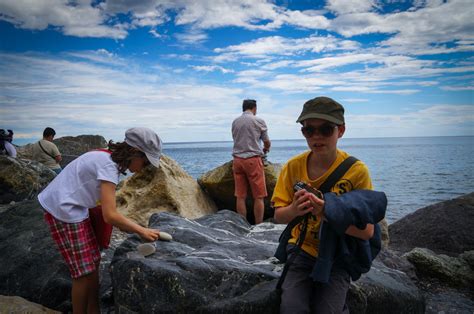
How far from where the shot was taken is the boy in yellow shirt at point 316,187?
3010 millimetres

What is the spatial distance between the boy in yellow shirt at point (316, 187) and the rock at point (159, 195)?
5.43 meters

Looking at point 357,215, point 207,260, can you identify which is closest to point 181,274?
point 207,260

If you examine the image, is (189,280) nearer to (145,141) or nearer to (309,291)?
(309,291)

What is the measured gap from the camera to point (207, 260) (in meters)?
3.75

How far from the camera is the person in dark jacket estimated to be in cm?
276

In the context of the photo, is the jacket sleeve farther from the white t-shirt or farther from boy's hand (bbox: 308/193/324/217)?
the white t-shirt

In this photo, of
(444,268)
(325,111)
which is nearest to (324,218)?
(325,111)

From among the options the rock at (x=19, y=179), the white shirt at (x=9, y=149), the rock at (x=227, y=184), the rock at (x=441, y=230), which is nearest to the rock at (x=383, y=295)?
the rock at (x=441, y=230)

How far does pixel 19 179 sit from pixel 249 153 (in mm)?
6283

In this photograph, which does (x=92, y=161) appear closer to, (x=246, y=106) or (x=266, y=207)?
(x=246, y=106)

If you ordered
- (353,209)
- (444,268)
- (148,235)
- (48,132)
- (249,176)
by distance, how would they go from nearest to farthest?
(353,209) → (148,235) → (444,268) → (249,176) → (48,132)

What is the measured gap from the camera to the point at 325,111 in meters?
2.99

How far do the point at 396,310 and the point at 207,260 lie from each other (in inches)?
83.9

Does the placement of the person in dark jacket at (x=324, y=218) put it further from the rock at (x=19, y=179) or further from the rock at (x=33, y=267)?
the rock at (x=19, y=179)
